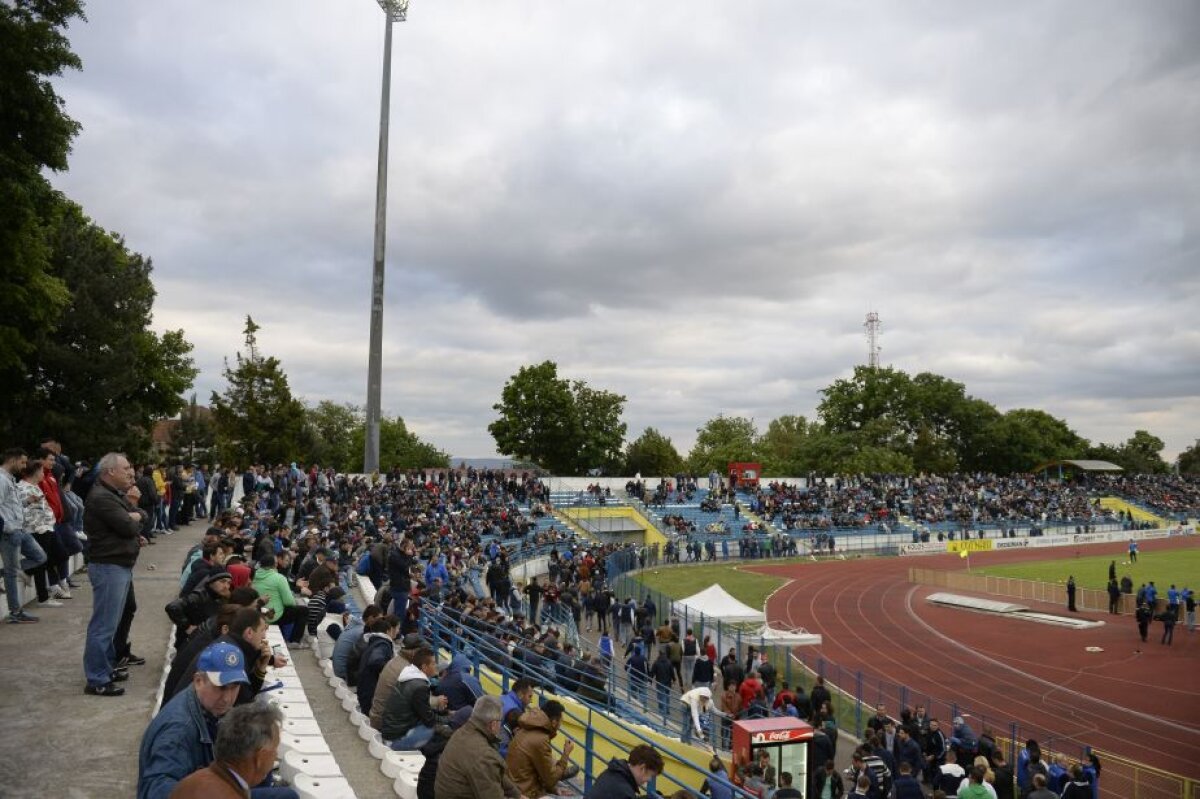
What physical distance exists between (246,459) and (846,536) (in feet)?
128

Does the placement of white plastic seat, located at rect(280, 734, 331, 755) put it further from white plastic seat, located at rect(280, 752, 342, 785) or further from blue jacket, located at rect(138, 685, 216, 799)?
blue jacket, located at rect(138, 685, 216, 799)

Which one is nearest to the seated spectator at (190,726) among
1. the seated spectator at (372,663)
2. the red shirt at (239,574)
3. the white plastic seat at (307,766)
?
the white plastic seat at (307,766)

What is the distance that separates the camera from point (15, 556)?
10.3 m

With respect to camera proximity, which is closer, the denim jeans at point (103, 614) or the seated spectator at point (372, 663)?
the denim jeans at point (103, 614)

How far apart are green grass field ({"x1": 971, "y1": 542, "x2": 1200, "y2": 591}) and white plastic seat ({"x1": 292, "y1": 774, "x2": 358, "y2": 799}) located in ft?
145

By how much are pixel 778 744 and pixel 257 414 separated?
51.7 meters

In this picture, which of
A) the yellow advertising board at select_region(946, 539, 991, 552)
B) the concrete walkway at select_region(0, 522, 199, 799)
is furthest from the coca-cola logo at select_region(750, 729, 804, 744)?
the yellow advertising board at select_region(946, 539, 991, 552)

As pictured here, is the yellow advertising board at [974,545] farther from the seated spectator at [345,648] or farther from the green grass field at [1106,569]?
the seated spectator at [345,648]

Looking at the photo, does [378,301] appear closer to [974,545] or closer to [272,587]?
[272,587]

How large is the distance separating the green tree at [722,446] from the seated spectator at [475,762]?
110 metres

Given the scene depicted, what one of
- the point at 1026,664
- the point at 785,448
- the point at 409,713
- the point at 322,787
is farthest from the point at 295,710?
the point at 785,448

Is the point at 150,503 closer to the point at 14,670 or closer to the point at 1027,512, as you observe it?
the point at 14,670

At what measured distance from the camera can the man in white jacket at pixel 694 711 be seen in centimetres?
1541

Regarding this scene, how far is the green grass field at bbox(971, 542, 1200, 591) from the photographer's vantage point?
147 feet
